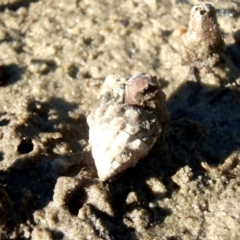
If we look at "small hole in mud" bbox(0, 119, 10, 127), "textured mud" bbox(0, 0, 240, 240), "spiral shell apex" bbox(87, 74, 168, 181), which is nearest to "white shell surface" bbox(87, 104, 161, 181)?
"spiral shell apex" bbox(87, 74, 168, 181)

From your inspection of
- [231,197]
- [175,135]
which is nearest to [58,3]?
[175,135]

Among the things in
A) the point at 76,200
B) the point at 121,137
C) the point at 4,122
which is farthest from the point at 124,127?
the point at 4,122

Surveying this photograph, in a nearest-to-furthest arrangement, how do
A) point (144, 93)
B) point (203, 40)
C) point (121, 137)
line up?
point (121, 137)
point (144, 93)
point (203, 40)

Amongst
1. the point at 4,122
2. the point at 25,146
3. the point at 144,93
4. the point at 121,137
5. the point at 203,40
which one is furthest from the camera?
the point at 203,40

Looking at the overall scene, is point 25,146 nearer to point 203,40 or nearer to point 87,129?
point 87,129

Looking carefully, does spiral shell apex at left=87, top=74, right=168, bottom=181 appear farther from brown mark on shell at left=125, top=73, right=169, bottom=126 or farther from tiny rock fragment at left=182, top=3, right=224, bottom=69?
tiny rock fragment at left=182, top=3, right=224, bottom=69

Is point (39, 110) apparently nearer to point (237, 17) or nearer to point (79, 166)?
point (79, 166)

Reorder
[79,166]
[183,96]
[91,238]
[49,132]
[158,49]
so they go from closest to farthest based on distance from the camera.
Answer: [91,238], [79,166], [49,132], [183,96], [158,49]
